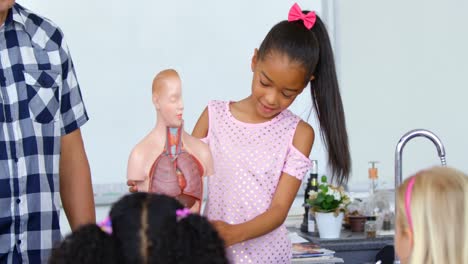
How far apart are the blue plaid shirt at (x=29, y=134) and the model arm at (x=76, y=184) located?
0.09 meters

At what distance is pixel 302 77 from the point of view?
1901mm

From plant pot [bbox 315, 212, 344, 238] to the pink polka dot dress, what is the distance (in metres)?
1.28

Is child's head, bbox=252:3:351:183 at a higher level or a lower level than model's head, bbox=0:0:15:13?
lower

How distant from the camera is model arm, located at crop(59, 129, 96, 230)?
72.9 inches

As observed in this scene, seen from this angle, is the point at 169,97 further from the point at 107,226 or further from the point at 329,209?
the point at 329,209

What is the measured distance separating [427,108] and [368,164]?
419 millimetres

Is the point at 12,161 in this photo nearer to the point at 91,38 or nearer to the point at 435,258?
the point at 435,258

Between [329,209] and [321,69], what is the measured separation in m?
1.41

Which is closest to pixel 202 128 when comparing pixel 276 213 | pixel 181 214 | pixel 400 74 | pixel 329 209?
pixel 276 213

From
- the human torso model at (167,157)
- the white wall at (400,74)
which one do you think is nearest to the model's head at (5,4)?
the human torso model at (167,157)

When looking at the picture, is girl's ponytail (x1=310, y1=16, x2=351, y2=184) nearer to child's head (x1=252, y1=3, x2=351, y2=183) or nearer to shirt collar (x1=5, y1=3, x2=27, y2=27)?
child's head (x1=252, y1=3, x2=351, y2=183)

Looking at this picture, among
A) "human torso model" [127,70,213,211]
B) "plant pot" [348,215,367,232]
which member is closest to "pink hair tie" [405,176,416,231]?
"human torso model" [127,70,213,211]

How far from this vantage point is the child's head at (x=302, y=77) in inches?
74.3

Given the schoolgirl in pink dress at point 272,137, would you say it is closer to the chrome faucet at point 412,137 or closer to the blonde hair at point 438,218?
the chrome faucet at point 412,137
